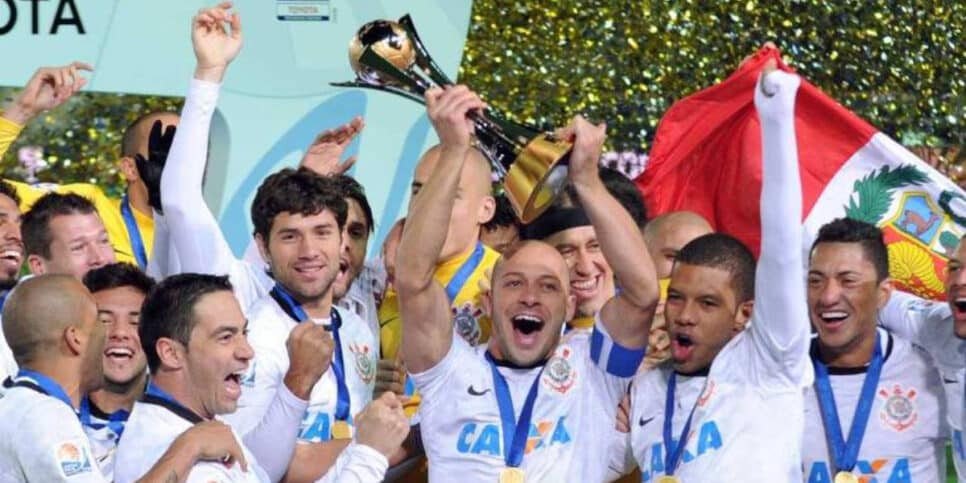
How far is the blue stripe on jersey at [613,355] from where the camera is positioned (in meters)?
6.38

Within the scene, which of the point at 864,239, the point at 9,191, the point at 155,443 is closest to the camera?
the point at 155,443

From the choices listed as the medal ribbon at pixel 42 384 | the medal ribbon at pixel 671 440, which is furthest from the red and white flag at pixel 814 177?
the medal ribbon at pixel 42 384

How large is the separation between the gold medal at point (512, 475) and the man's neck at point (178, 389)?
1102 millimetres

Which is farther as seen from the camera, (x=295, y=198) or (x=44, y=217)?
(x=44, y=217)

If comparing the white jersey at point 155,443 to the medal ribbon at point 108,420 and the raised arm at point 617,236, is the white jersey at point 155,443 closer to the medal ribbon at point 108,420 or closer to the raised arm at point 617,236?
the medal ribbon at point 108,420

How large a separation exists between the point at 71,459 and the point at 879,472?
8.52ft

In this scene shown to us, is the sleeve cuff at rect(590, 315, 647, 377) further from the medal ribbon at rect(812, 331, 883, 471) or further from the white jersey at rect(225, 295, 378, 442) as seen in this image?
the white jersey at rect(225, 295, 378, 442)

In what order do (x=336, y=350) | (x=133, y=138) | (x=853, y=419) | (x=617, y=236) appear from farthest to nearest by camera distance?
(x=133, y=138)
(x=336, y=350)
(x=853, y=419)
(x=617, y=236)

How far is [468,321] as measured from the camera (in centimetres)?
729

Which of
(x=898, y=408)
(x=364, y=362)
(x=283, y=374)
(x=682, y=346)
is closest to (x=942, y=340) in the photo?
(x=898, y=408)

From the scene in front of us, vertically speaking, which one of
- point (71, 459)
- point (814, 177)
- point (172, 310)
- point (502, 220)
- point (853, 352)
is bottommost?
point (71, 459)

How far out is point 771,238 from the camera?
19.6ft

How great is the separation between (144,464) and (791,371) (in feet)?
6.44

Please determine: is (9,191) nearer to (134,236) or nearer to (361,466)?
(134,236)
